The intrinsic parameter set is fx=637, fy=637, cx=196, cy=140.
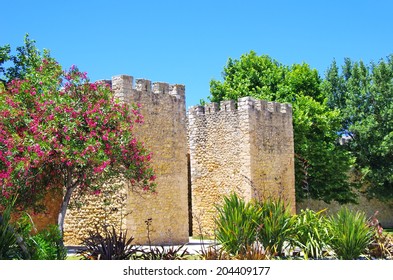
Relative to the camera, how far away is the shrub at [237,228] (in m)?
13.1

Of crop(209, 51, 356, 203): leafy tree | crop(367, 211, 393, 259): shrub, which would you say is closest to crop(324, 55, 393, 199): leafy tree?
crop(209, 51, 356, 203): leafy tree

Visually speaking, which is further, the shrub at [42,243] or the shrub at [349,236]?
the shrub at [349,236]

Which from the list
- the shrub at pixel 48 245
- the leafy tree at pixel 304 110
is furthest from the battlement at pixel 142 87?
the leafy tree at pixel 304 110

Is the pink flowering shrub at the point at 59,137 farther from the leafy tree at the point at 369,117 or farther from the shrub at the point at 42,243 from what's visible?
the leafy tree at the point at 369,117

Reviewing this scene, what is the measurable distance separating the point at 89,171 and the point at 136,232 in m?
3.95

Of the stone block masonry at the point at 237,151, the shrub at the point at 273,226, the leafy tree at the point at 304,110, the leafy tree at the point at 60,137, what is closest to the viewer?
the shrub at the point at 273,226

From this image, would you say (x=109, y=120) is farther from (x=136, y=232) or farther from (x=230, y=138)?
(x=230, y=138)

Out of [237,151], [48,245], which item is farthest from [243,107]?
[48,245]

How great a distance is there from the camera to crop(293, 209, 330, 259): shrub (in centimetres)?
1362

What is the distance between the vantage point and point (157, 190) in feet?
65.6

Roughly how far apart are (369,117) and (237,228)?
20847 millimetres

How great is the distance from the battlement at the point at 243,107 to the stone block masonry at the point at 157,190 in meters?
2.95

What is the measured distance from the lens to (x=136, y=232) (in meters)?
18.9
